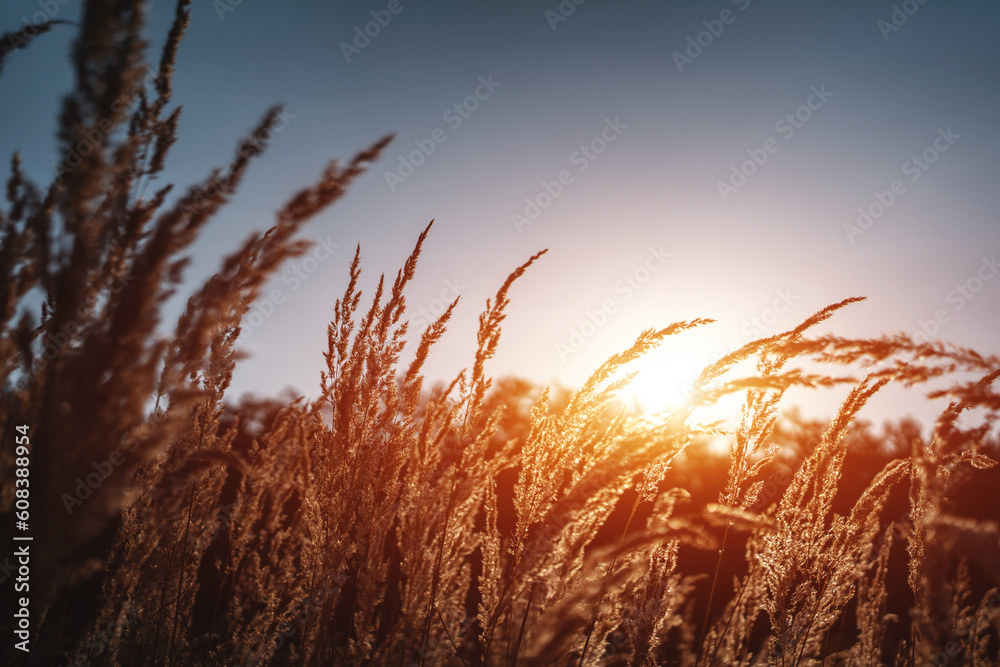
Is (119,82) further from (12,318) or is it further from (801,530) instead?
(801,530)

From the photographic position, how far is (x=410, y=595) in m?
2.22

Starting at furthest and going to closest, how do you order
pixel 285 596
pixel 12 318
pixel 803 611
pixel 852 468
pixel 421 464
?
pixel 852 468 → pixel 285 596 → pixel 803 611 → pixel 421 464 → pixel 12 318

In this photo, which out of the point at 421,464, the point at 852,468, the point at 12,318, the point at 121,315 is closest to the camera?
the point at 121,315

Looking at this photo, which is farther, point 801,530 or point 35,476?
point 801,530

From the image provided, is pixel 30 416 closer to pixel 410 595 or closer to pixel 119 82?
pixel 119 82

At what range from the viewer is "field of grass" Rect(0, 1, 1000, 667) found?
1041 mm

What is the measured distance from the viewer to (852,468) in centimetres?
1242

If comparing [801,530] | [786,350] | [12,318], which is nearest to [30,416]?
[12,318]

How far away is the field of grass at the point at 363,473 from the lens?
1.04 metres

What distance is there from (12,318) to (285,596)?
2.16 m

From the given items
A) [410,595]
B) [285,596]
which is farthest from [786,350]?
[285,596]

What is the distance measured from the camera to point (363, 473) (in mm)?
2354

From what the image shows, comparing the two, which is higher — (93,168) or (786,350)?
(93,168)

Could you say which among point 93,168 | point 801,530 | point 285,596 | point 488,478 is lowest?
point 285,596
